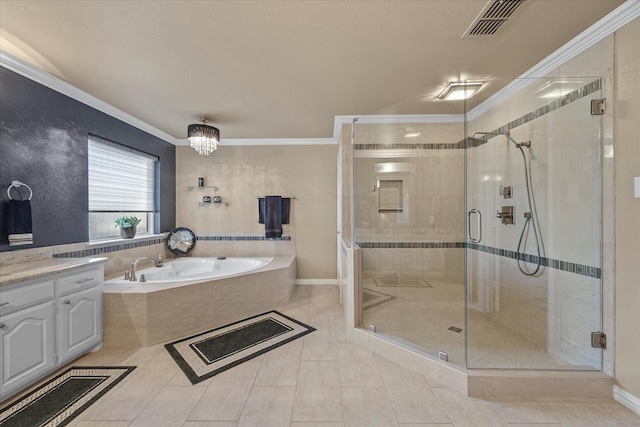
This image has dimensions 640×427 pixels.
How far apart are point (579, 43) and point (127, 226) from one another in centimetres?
468

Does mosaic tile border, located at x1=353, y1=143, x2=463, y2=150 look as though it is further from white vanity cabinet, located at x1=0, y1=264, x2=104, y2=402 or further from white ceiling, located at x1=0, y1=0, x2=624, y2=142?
white vanity cabinet, located at x1=0, y1=264, x2=104, y2=402

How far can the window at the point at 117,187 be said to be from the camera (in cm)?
285

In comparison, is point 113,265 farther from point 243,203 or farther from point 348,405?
point 348,405

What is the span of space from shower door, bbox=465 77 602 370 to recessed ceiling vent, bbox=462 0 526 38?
802 mm

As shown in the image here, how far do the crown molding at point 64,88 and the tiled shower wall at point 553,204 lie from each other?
406 centimetres

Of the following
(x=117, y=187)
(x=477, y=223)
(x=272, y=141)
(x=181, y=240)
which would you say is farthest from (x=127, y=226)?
(x=477, y=223)

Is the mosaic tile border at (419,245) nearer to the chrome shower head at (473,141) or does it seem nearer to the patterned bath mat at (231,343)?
the chrome shower head at (473,141)

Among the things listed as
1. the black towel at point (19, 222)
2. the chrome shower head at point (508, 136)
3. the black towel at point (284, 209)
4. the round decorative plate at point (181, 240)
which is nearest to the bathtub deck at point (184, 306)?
the black towel at point (19, 222)

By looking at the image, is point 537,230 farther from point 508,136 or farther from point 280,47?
point 280,47

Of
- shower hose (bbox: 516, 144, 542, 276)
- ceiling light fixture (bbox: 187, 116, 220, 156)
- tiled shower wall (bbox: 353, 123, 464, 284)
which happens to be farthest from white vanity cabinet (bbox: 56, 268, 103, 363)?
shower hose (bbox: 516, 144, 542, 276)

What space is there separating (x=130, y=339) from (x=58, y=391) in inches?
22.4

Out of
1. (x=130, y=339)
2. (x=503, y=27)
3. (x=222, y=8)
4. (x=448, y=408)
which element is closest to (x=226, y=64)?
(x=222, y=8)

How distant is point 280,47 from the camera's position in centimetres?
180

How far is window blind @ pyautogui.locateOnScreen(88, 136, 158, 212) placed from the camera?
2.85 meters
